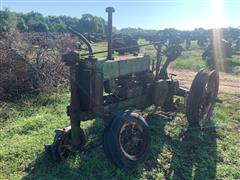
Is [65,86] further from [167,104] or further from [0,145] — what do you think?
[0,145]

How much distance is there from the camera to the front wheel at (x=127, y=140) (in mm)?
4516

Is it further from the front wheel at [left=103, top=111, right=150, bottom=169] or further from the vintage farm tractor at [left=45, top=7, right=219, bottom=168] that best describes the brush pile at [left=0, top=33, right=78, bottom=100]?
the front wheel at [left=103, top=111, right=150, bottom=169]

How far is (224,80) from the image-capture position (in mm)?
12727

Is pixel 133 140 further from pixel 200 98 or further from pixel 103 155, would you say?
pixel 200 98

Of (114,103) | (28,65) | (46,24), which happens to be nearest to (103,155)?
(114,103)

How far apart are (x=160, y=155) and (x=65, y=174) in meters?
1.60

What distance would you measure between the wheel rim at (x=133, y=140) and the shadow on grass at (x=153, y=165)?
24cm

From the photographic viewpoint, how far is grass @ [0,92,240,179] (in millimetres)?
4695

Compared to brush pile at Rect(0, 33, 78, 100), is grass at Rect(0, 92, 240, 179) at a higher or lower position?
lower

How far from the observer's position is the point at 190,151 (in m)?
5.58

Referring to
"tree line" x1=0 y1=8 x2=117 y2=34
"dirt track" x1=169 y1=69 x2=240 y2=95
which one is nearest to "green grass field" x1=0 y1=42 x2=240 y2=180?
"dirt track" x1=169 y1=69 x2=240 y2=95

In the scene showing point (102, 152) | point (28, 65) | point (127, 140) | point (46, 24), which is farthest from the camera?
point (46, 24)

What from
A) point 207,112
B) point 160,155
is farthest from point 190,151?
point 207,112

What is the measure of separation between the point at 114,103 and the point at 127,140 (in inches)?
35.2
